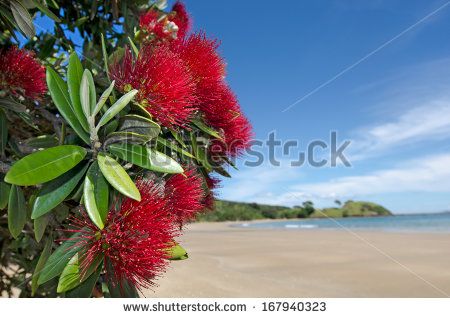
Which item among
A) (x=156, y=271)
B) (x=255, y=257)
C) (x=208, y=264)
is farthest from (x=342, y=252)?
(x=156, y=271)

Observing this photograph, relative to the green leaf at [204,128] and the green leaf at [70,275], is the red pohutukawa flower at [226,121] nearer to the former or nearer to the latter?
the green leaf at [204,128]

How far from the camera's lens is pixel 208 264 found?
8039 mm

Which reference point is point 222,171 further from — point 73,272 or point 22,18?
point 22,18

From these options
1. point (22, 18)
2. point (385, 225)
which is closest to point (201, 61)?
point (22, 18)

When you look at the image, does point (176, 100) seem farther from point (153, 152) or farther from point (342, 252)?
point (342, 252)

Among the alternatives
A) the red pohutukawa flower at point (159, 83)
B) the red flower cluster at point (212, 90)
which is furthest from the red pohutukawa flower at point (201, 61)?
the red pohutukawa flower at point (159, 83)

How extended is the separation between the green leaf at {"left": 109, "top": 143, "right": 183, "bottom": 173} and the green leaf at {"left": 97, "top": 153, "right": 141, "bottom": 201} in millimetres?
30

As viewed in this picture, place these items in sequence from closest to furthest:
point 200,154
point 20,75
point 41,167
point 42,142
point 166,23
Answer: point 41,167 < point 42,142 < point 200,154 < point 20,75 < point 166,23

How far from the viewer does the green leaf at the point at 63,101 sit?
3.23ft

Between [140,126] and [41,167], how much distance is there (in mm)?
247

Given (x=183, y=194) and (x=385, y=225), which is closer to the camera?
(x=183, y=194)

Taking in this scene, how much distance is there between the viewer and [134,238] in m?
0.98

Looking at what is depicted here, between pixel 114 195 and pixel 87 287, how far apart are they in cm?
35
